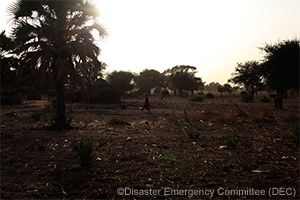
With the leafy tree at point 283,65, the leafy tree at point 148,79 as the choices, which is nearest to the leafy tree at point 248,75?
the leafy tree at point 283,65

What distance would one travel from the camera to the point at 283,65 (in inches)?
809

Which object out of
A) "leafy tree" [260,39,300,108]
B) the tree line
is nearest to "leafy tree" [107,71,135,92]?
"leafy tree" [260,39,300,108]

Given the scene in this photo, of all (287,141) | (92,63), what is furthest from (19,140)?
(287,141)

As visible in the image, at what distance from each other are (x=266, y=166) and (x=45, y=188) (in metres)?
4.67

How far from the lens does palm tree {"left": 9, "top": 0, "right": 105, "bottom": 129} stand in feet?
32.5

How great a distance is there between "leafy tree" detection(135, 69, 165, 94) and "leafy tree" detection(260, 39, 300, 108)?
56389mm

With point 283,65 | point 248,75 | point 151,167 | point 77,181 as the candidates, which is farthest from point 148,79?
point 77,181

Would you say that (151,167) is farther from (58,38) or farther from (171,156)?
(58,38)

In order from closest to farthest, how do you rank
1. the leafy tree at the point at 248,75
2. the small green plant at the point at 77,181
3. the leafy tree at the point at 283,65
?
the small green plant at the point at 77,181
the leafy tree at the point at 283,65
the leafy tree at the point at 248,75

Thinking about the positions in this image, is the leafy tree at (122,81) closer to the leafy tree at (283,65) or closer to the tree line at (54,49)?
the leafy tree at (283,65)

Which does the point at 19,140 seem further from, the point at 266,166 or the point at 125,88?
the point at 125,88

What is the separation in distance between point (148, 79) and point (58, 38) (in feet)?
218

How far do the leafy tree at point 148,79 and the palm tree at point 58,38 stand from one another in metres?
65.8

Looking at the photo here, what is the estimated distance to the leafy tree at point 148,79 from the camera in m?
77.1
